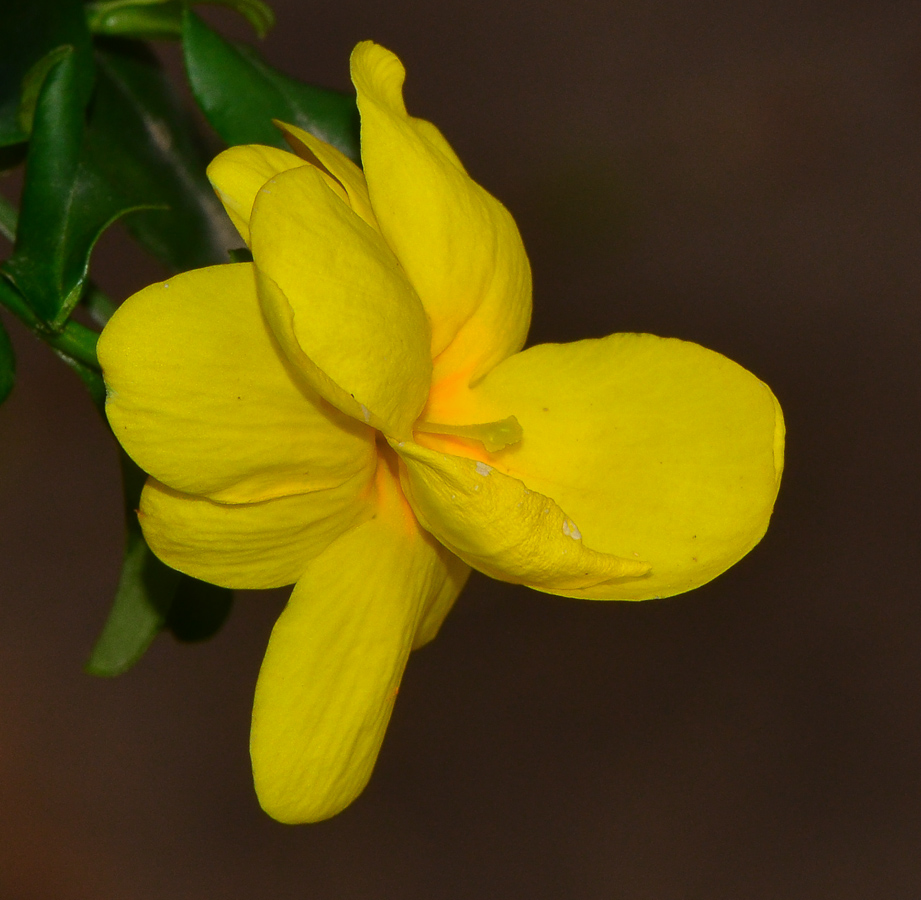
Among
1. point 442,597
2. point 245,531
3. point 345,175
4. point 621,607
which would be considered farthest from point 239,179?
point 621,607

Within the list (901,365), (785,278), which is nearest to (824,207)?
(785,278)

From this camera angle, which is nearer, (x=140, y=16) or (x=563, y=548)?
(x=563, y=548)

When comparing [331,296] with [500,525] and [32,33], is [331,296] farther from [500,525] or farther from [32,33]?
[32,33]

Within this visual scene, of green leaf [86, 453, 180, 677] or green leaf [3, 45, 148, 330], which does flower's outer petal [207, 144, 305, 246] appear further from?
green leaf [86, 453, 180, 677]

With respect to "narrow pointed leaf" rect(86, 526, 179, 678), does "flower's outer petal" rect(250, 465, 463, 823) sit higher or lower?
higher

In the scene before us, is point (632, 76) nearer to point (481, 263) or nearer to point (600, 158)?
point (600, 158)

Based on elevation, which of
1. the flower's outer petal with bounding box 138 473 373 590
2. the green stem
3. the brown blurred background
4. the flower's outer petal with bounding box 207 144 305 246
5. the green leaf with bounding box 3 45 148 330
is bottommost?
the brown blurred background

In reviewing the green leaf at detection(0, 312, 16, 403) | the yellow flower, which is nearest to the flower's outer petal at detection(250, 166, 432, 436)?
the yellow flower
